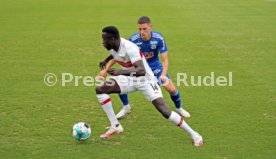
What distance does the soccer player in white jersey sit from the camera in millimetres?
7047

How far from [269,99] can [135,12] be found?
13.1 meters

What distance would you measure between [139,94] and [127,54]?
306 centimetres

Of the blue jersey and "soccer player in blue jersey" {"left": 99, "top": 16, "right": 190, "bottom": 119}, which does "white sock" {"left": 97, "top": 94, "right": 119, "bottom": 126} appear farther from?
the blue jersey

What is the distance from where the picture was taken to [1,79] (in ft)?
36.2

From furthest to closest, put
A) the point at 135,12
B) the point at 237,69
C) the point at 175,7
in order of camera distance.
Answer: the point at 175,7, the point at 135,12, the point at 237,69

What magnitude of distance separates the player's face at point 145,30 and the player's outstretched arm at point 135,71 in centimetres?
106

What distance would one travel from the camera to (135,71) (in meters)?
6.91

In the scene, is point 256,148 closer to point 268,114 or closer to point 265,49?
point 268,114

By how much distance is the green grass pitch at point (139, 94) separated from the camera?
23.7ft

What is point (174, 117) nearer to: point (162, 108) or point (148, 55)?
point (162, 108)

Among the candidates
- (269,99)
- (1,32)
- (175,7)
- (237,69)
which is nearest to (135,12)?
(175,7)

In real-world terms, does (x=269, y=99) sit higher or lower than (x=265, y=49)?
lower

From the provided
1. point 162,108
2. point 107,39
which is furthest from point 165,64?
point 107,39

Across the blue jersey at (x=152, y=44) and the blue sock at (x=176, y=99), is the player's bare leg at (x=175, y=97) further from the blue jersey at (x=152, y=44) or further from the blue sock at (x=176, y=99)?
the blue jersey at (x=152, y=44)
